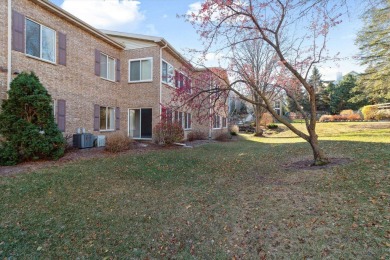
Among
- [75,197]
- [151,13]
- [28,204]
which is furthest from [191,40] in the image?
[28,204]

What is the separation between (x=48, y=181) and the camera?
556cm

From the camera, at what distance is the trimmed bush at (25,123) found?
7086 millimetres

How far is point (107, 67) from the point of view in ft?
42.7

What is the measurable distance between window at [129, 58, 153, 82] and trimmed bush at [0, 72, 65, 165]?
20.9 feet

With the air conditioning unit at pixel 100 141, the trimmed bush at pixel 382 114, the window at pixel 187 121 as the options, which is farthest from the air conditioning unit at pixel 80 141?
the trimmed bush at pixel 382 114

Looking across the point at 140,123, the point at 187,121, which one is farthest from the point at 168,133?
the point at 187,121

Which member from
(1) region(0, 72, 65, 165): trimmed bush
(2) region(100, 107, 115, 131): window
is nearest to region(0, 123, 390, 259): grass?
(1) region(0, 72, 65, 165): trimmed bush

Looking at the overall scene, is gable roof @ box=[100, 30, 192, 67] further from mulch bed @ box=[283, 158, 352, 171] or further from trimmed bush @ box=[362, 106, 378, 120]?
trimmed bush @ box=[362, 106, 378, 120]

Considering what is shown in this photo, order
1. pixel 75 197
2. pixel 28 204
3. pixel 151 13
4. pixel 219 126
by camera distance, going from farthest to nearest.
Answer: pixel 219 126
pixel 151 13
pixel 75 197
pixel 28 204

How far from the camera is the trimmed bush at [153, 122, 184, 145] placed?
11.9 m

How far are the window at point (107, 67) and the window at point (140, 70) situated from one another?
1066mm

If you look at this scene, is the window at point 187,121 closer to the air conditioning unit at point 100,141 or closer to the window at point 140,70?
the window at point 140,70

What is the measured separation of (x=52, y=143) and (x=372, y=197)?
30.0ft

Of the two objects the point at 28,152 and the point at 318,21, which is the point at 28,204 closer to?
the point at 28,152
